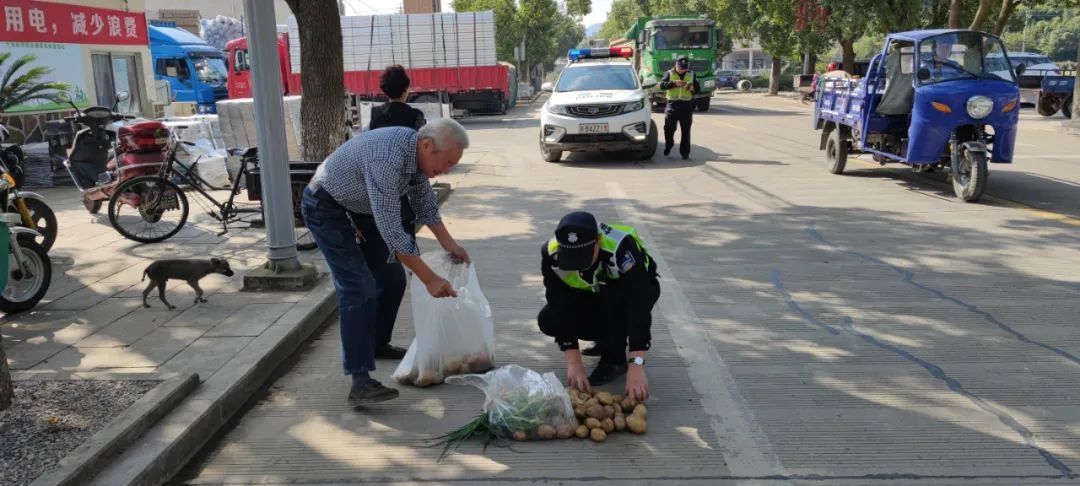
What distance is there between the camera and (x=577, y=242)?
12.8ft

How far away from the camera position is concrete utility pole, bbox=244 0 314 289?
611cm

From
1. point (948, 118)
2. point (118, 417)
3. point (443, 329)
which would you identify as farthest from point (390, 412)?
point (948, 118)

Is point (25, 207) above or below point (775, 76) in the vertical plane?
below

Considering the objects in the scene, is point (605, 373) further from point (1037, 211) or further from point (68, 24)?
→ point (68, 24)

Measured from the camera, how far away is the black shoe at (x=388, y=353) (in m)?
5.11

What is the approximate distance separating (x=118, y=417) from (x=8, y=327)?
7.69 ft

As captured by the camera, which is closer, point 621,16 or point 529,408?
point 529,408

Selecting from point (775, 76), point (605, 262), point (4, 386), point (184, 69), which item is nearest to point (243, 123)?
point (4, 386)

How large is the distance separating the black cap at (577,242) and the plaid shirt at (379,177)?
718mm

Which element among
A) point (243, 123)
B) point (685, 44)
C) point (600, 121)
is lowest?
point (600, 121)

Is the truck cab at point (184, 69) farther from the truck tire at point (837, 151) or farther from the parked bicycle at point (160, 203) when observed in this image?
the truck tire at point (837, 151)

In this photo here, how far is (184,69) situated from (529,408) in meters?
25.4

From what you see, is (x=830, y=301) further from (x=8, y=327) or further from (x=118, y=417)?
(x=8, y=327)

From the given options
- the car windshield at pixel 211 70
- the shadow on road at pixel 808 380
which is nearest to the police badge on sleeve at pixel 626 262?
the shadow on road at pixel 808 380
